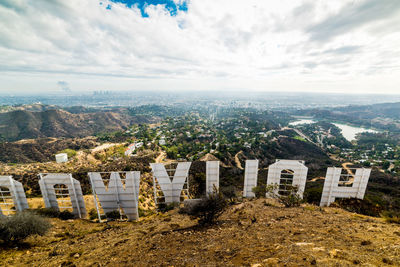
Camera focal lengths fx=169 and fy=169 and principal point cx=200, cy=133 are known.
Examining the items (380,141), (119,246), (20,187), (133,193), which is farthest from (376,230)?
(380,141)

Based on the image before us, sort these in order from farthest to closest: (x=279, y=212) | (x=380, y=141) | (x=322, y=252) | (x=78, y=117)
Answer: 1. (x=78, y=117)
2. (x=380, y=141)
3. (x=279, y=212)
4. (x=322, y=252)

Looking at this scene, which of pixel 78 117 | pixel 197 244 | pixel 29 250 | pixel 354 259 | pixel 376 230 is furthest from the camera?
pixel 78 117

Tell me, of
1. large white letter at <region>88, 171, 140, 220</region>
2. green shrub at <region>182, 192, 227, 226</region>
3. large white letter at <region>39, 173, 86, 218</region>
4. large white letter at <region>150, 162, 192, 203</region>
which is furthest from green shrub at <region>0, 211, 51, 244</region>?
green shrub at <region>182, 192, 227, 226</region>

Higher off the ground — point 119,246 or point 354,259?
point 354,259

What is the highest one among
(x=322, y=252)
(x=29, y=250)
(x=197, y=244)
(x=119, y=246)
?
(x=322, y=252)

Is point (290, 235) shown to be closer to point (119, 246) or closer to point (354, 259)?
point (354, 259)

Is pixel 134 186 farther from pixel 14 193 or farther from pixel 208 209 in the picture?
pixel 14 193

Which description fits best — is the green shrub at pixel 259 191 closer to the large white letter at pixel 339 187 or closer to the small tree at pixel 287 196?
the small tree at pixel 287 196

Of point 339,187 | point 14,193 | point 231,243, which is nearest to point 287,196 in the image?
point 339,187
